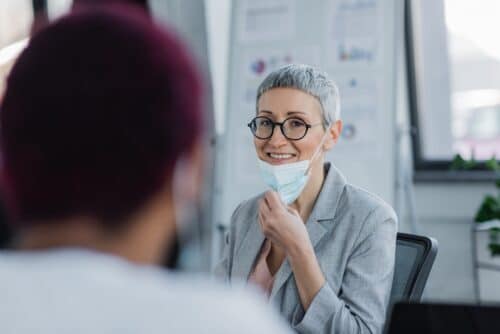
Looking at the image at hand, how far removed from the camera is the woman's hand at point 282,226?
145 cm

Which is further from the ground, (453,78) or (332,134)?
(453,78)

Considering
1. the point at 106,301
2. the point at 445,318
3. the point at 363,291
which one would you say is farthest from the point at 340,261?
the point at 106,301

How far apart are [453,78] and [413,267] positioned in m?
2.97

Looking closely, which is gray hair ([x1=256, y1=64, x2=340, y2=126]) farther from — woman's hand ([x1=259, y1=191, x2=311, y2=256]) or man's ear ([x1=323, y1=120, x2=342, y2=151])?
woman's hand ([x1=259, y1=191, x2=311, y2=256])

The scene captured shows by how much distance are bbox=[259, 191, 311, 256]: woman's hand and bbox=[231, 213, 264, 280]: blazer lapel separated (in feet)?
0.34

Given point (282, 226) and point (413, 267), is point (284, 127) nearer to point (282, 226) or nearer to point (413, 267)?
point (282, 226)

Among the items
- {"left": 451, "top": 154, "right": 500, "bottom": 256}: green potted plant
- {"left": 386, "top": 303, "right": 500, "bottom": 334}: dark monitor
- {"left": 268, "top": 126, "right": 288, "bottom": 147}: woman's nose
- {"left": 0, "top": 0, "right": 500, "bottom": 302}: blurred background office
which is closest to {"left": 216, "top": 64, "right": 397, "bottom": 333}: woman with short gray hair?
{"left": 268, "top": 126, "right": 288, "bottom": 147}: woman's nose

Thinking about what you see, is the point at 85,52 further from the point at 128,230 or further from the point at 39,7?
the point at 39,7

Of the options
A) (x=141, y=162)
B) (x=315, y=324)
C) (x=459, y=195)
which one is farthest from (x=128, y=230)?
(x=459, y=195)

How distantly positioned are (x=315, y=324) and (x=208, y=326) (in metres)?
0.81

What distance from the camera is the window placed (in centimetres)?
420

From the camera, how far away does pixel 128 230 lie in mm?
644

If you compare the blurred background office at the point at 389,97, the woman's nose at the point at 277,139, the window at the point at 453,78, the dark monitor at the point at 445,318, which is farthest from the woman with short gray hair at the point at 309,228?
the window at the point at 453,78

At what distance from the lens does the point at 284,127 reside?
1.66 meters
